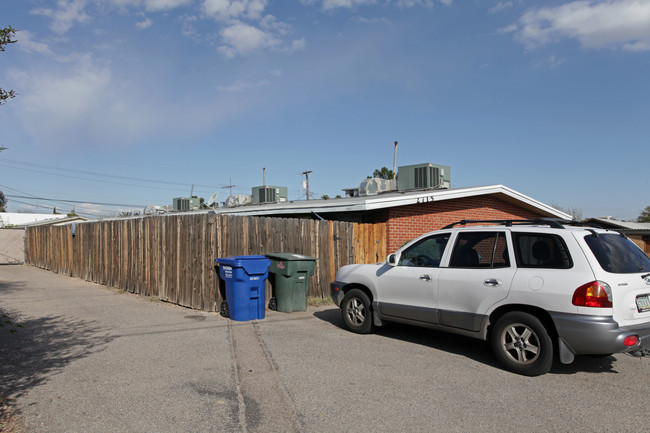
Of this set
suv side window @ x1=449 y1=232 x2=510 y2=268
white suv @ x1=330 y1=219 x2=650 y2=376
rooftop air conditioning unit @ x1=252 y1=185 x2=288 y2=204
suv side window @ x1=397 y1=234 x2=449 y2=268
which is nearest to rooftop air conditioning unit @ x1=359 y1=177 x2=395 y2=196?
rooftop air conditioning unit @ x1=252 y1=185 x2=288 y2=204

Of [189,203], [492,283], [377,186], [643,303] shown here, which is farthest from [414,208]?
[189,203]

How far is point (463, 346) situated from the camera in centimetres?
686

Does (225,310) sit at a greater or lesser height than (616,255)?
lesser

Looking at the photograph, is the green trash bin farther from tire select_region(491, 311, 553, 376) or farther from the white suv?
tire select_region(491, 311, 553, 376)

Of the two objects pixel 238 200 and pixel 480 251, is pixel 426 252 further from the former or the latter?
pixel 238 200

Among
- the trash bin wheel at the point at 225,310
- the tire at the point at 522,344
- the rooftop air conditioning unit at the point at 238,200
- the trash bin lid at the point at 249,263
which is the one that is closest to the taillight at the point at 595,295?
the tire at the point at 522,344

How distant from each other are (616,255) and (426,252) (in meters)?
2.39

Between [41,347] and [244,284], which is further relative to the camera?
[244,284]

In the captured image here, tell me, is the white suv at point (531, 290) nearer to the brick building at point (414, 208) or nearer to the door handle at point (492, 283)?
the door handle at point (492, 283)

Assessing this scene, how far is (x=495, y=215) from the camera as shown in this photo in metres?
16.2

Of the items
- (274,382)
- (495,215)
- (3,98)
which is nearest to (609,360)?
(274,382)

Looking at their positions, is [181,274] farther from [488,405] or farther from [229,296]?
[488,405]

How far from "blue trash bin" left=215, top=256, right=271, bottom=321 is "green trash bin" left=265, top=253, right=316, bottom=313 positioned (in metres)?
0.60

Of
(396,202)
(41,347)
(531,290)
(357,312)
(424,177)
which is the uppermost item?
(424,177)
